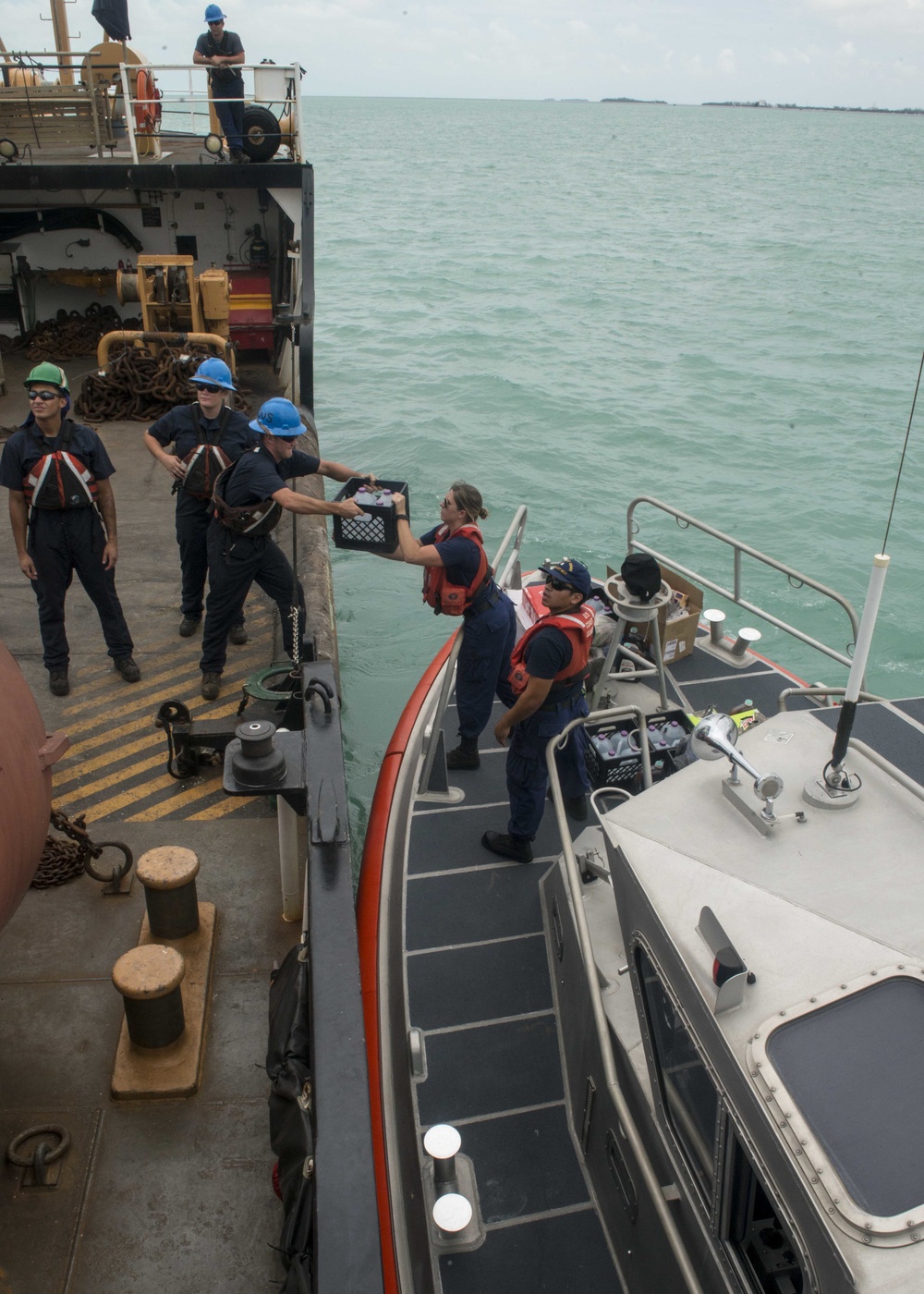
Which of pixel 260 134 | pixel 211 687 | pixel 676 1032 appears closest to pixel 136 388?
pixel 260 134

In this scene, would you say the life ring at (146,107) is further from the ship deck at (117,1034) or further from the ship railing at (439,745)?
the ship railing at (439,745)

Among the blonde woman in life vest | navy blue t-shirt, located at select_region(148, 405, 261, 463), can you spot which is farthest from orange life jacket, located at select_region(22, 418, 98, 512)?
the blonde woman in life vest

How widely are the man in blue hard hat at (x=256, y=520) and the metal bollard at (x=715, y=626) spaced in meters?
2.87

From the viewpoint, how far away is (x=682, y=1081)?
282 centimetres

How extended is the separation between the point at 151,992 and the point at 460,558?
2491 millimetres

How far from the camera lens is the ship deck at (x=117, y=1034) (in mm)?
3434

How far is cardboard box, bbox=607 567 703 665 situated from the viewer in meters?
6.66

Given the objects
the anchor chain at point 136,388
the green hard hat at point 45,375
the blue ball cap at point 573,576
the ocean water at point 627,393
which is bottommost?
the ocean water at point 627,393

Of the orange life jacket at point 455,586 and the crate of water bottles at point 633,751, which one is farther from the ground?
the orange life jacket at point 455,586

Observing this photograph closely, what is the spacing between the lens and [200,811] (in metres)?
5.64

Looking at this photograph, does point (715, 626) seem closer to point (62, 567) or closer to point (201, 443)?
point (201, 443)

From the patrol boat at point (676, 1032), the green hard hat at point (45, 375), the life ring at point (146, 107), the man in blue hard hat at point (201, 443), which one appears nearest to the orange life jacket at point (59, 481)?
the green hard hat at point (45, 375)

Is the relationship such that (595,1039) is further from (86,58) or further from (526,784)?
(86,58)

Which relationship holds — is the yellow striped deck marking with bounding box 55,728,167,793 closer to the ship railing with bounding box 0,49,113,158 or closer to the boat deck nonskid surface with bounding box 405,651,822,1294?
the boat deck nonskid surface with bounding box 405,651,822,1294
